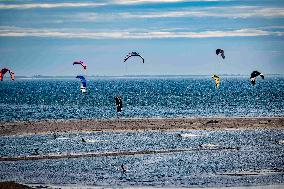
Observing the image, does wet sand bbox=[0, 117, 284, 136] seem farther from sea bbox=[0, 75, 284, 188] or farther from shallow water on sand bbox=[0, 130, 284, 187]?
shallow water on sand bbox=[0, 130, 284, 187]

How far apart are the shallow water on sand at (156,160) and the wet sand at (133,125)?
3.66 meters

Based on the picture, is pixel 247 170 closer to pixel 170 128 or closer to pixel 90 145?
pixel 90 145

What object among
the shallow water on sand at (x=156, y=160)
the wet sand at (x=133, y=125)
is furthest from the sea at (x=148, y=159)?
the wet sand at (x=133, y=125)

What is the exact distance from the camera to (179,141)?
4334 cm

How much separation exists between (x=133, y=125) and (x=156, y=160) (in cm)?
2100

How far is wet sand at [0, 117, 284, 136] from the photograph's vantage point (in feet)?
171

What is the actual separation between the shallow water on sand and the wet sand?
12.0 feet

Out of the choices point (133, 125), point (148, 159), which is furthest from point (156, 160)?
point (133, 125)

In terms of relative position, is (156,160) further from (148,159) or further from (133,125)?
(133,125)

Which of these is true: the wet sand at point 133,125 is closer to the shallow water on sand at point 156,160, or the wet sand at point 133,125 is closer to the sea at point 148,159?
the sea at point 148,159

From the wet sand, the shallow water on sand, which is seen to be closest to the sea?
the shallow water on sand

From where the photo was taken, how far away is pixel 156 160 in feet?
113

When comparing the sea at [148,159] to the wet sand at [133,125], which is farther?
the wet sand at [133,125]

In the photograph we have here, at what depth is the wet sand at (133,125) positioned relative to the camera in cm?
5222
